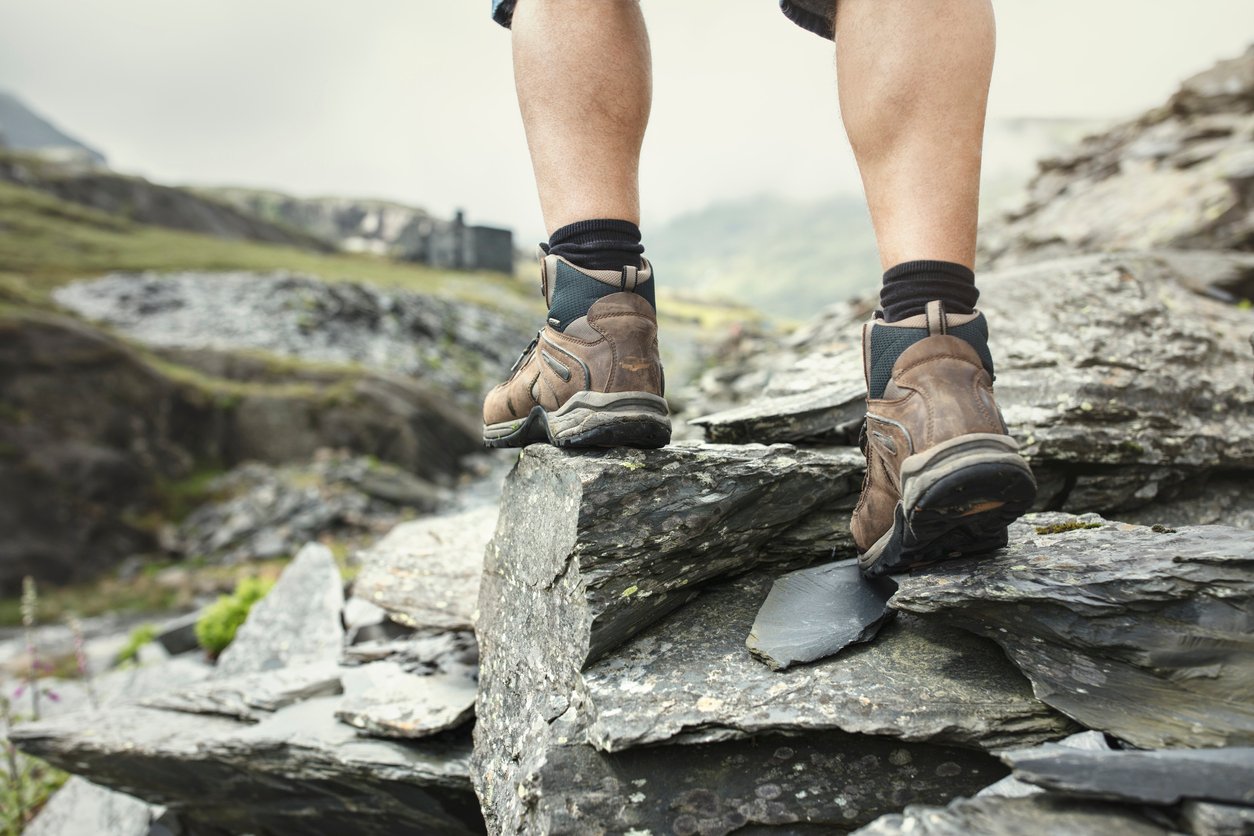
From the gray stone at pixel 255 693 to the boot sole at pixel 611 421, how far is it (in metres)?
2.91

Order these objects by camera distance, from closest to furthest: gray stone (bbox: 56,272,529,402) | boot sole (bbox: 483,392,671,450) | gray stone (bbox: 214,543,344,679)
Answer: boot sole (bbox: 483,392,671,450), gray stone (bbox: 214,543,344,679), gray stone (bbox: 56,272,529,402)

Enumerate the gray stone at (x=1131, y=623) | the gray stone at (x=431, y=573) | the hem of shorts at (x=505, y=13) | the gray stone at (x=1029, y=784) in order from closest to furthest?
1. the gray stone at (x=1029, y=784)
2. the gray stone at (x=1131, y=623)
3. the hem of shorts at (x=505, y=13)
4. the gray stone at (x=431, y=573)

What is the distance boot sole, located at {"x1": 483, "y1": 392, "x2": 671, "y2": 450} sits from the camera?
289cm

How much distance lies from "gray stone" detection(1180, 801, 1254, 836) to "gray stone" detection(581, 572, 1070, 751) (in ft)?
2.15

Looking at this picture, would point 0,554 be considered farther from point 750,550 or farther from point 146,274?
point 146,274

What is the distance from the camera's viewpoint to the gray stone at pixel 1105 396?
12.5 feet

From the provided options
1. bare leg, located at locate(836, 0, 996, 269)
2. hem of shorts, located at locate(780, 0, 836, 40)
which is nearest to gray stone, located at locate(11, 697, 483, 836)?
bare leg, located at locate(836, 0, 996, 269)

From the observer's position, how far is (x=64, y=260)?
35844 millimetres

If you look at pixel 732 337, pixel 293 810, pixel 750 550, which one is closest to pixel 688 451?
pixel 750 550

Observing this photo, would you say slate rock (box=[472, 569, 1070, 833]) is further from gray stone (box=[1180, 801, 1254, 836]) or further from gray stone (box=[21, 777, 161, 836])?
gray stone (box=[21, 777, 161, 836])

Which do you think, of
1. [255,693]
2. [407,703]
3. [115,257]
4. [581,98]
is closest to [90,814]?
[255,693]

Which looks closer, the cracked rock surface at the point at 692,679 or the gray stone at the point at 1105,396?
the cracked rock surface at the point at 692,679

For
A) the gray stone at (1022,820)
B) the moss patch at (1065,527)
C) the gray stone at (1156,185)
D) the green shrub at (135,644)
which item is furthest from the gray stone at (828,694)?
the gray stone at (1156,185)

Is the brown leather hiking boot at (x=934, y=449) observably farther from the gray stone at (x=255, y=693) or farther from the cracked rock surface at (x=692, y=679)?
the gray stone at (x=255, y=693)
